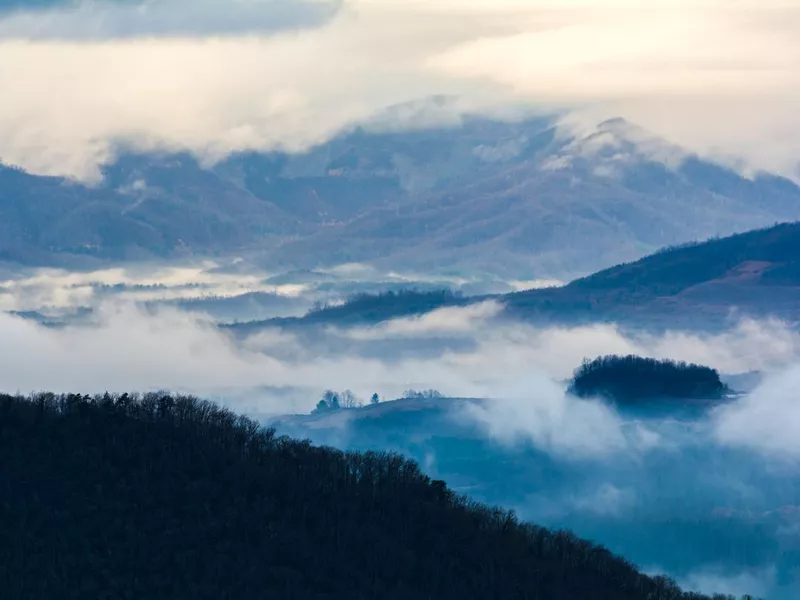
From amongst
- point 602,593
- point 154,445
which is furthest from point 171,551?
point 602,593

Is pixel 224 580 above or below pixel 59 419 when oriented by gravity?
below

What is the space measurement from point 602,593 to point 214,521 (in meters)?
27.9

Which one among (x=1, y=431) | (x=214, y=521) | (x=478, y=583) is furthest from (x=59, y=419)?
(x=478, y=583)

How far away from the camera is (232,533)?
7308 inches

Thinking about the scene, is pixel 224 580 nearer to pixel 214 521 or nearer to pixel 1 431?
pixel 214 521

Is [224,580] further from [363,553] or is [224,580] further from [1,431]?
[1,431]

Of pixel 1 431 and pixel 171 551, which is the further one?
pixel 1 431

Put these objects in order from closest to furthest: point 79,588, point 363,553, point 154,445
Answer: point 79,588 → point 363,553 → point 154,445

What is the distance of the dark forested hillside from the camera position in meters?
177

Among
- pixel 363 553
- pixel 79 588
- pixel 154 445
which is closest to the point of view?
pixel 79 588

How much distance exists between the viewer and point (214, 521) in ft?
613

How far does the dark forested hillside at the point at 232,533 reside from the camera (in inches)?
6954

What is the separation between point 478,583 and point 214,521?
1940 centimetres

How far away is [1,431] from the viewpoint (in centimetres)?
19462
